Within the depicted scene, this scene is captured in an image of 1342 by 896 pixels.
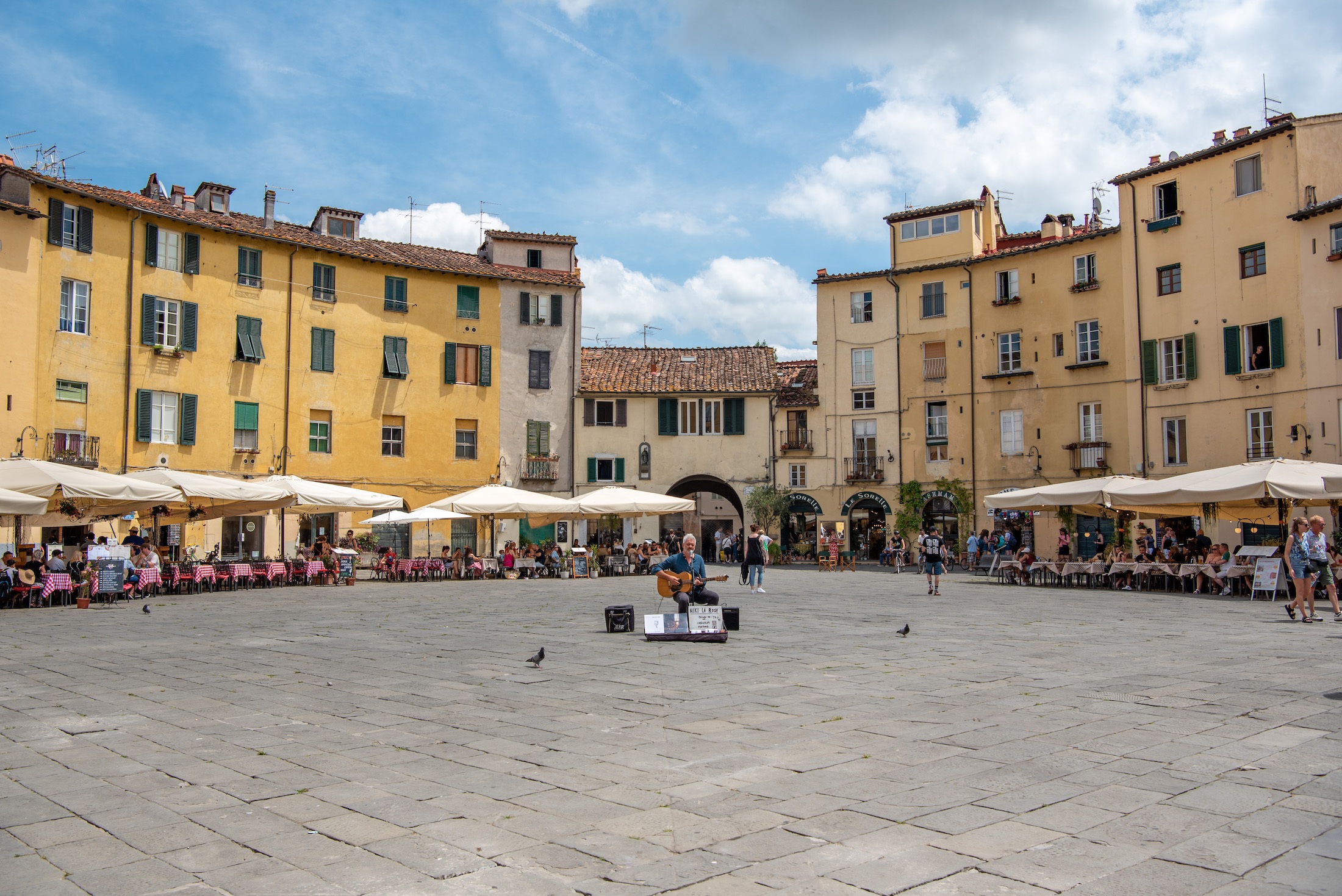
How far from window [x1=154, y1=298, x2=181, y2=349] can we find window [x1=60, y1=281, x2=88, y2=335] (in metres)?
2.07

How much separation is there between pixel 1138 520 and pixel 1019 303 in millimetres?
9761

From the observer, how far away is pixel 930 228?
40.9 metres

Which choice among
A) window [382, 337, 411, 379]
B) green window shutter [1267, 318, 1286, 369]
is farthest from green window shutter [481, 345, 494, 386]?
green window shutter [1267, 318, 1286, 369]

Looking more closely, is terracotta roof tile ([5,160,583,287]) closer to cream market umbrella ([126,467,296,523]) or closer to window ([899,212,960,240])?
cream market umbrella ([126,467,296,523])

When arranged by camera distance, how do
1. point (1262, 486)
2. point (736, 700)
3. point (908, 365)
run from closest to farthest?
point (736, 700) < point (1262, 486) < point (908, 365)

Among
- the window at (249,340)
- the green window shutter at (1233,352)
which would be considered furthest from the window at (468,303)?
the green window shutter at (1233,352)

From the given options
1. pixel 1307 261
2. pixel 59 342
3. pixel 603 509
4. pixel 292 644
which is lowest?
pixel 292 644

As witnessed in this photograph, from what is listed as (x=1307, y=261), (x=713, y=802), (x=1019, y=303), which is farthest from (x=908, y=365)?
(x=713, y=802)

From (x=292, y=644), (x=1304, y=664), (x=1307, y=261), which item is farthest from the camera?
(x=1307, y=261)

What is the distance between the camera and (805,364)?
153 feet

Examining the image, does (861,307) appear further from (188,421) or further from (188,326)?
(188,421)

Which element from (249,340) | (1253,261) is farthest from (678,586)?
(249,340)

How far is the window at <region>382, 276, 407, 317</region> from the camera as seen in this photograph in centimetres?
3797

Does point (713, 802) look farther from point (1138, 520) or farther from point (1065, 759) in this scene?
point (1138, 520)
